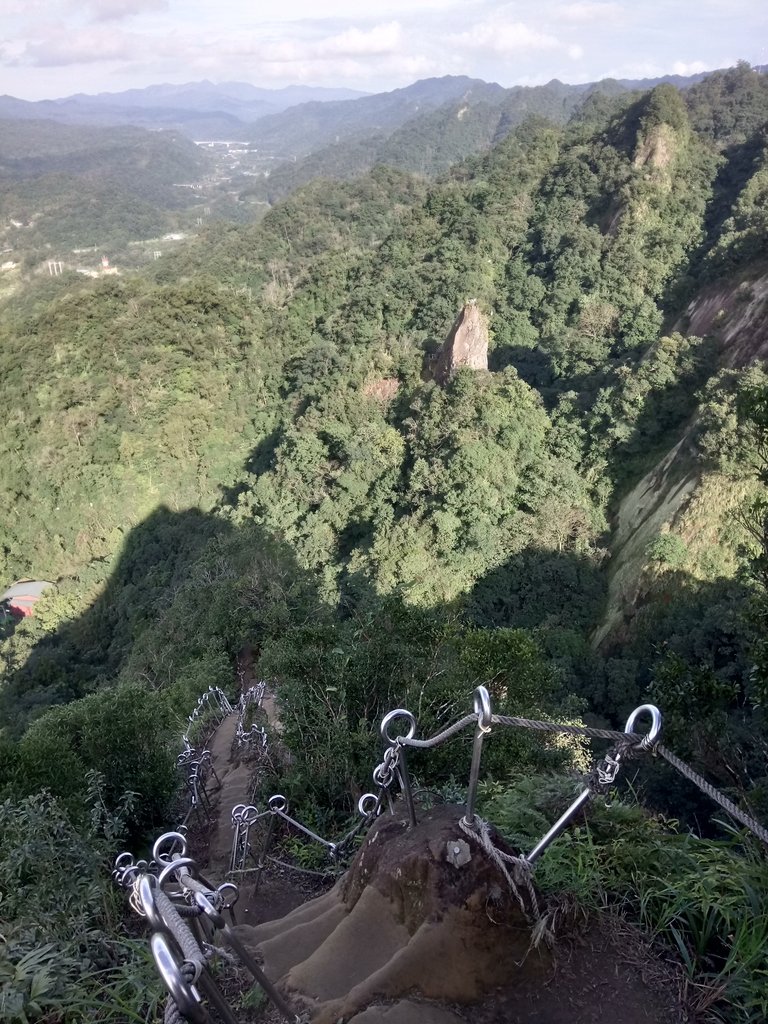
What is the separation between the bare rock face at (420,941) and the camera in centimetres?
250

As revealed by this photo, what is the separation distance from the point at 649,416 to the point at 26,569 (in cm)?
2313

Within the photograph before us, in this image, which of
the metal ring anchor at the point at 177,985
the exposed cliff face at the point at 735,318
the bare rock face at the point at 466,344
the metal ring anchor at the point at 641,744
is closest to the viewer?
the metal ring anchor at the point at 177,985

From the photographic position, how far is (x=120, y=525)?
2520 centimetres

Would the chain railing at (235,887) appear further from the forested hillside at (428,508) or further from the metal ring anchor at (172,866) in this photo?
the forested hillside at (428,508)

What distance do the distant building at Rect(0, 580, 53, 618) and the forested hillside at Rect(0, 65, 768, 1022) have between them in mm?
543

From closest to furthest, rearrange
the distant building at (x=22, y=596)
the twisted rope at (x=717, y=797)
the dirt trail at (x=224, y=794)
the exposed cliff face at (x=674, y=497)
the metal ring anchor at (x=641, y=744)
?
the twisted rope at (x=717, y=797) → the metal ring anchor at (x=641, y=744) → the dirt trail at (x=224, y=794) → the exposed cliff face at (x=674, y=497) → the distant building at (x=22, y=596)

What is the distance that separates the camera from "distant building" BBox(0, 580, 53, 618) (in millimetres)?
24281

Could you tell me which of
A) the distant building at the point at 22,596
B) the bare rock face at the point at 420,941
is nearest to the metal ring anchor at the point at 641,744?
the bare rock face at the point at 420,941

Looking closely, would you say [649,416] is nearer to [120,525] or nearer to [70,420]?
[120,525]

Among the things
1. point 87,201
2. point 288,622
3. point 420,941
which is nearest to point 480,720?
point 420,941

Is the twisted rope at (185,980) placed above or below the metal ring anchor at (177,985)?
below

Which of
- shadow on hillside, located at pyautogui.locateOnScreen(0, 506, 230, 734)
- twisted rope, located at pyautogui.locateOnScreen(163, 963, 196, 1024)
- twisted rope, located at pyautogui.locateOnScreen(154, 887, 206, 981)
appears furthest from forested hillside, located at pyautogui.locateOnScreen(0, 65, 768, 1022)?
twisted rope, located at pyautogui.locateOnScreen(154, 887, 206, 981)

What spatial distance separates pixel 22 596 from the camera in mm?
24875

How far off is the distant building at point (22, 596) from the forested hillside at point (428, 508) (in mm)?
543
